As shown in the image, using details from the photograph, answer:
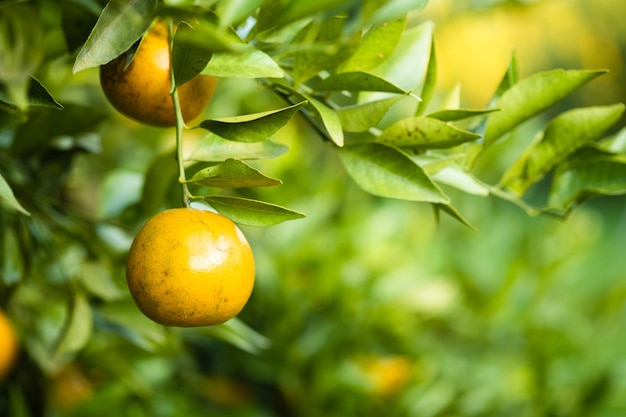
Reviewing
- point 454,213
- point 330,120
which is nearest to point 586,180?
point 454,213

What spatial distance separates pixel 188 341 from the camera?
1.20 meters

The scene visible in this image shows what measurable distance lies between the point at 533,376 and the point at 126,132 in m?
0.88

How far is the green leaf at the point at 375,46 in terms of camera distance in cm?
50

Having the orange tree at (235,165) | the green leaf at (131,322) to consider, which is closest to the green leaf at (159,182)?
the orange tree at (235,165)

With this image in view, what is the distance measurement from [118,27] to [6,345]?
1.31ft

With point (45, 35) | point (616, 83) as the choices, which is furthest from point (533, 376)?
point (616, 83)

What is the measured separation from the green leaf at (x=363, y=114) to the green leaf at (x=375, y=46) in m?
0.03

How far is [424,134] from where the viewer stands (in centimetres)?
53

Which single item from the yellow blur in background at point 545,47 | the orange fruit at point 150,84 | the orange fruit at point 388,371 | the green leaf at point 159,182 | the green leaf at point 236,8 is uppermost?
the green leaf at point 236,8

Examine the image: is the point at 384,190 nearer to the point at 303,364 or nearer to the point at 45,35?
the point at 45,35

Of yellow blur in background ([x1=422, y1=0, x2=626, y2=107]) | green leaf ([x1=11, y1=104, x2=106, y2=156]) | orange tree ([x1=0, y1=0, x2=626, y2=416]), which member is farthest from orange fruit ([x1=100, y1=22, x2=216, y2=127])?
yellow blur in background ([x1=422, y1=0, x2=626, y2=107])

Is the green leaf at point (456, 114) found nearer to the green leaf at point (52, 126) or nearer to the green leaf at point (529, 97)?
the green leaf at point (529, 97)

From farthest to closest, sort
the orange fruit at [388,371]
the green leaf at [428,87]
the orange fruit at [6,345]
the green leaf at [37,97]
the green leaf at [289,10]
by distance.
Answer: the orange fruit at [388,371] < the orange fruit at [6,345] < the green leaf at [428,87] < the green leaf at [37,97] < the green leaf at [289,10]

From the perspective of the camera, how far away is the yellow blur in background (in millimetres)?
3283
